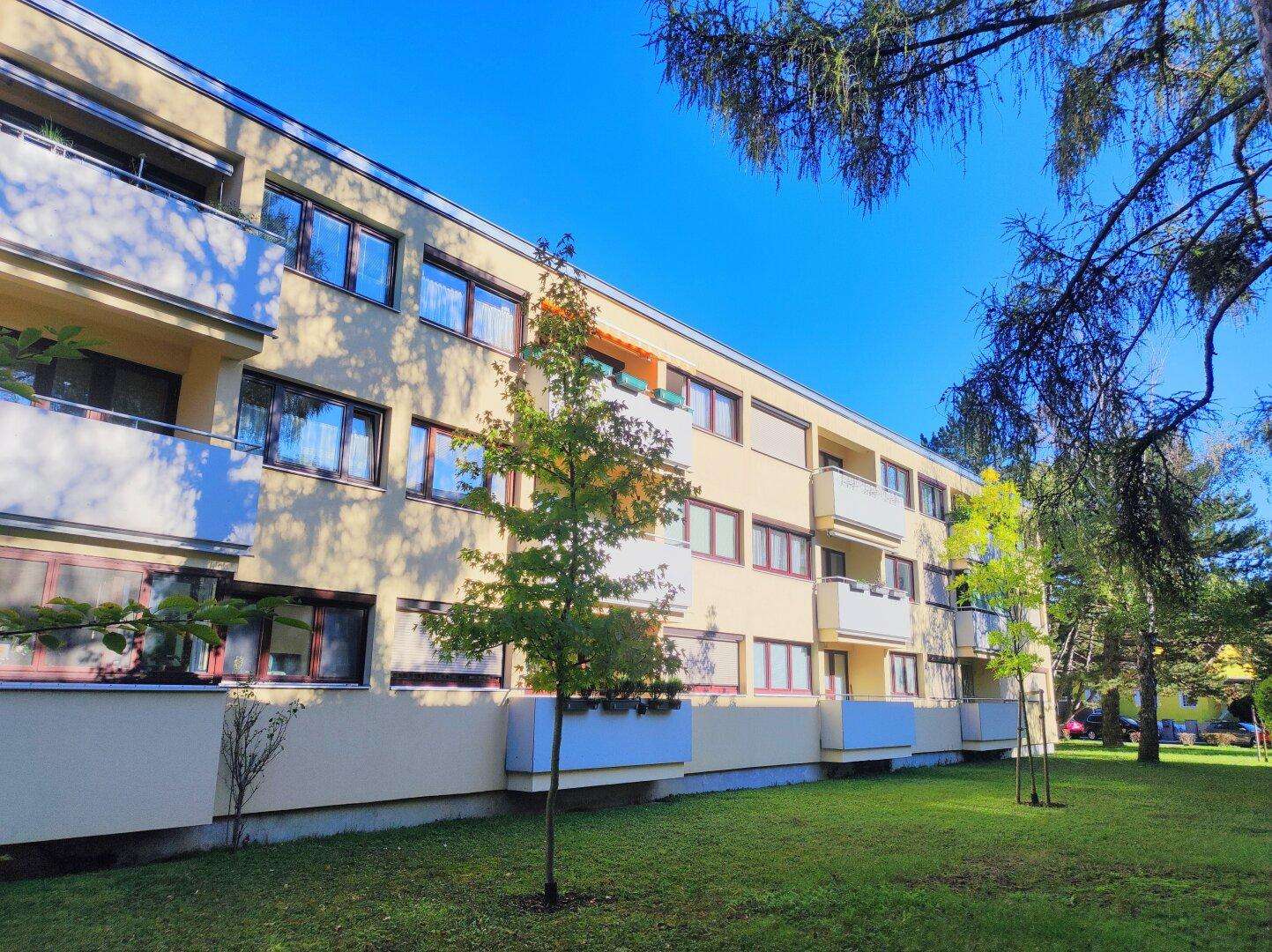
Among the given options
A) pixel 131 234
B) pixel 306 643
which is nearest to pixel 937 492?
pixel 306 643

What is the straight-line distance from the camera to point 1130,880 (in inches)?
381

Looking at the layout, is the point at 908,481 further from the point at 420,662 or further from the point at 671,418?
the point at 420,662

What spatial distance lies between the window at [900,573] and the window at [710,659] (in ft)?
29.0

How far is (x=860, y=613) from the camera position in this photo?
24422mm

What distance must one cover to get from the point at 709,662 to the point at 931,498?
598 inches

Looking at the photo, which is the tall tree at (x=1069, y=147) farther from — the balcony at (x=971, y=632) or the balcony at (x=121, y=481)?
the balcony at (x=971, y=632)

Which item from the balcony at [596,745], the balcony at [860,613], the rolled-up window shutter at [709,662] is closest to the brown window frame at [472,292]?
the balcony at [596,745]

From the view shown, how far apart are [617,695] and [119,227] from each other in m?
10.5

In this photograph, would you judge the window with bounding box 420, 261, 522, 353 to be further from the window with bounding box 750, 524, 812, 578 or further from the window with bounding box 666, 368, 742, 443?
the window with bounding box 750, 524, 812, 578

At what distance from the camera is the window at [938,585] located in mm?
30156

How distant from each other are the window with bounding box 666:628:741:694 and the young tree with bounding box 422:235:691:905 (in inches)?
374

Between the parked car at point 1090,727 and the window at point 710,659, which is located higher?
the window at point 710,659

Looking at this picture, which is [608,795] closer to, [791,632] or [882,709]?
[791,632]

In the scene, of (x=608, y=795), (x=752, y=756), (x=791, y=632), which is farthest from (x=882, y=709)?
(x=608, y=795)
